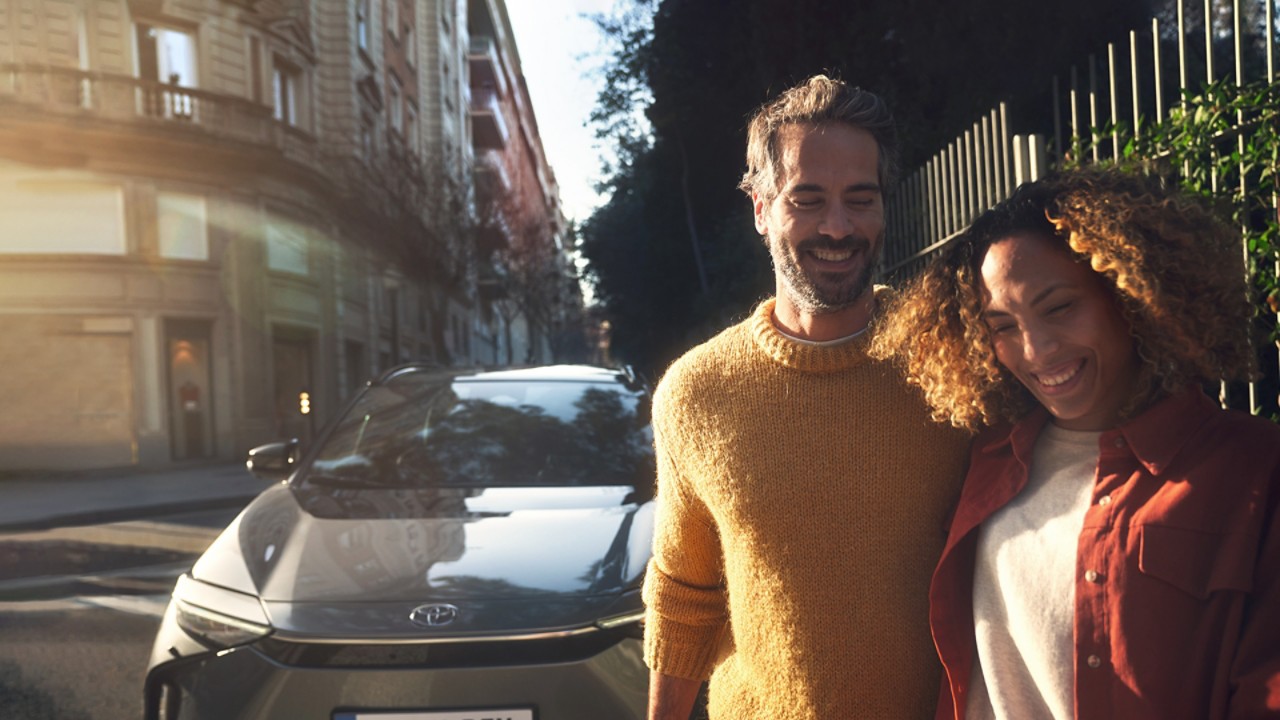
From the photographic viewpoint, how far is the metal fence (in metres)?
2.78

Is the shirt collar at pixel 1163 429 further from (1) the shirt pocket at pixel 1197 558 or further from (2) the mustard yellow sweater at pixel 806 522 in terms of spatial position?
(2) the mustard yellow sweater at pixel 806 522

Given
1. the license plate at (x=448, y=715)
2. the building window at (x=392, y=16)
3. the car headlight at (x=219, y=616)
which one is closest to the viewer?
the license plate at (x=448, y=715)

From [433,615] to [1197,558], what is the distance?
6.30 feet

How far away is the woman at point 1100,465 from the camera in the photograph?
117 centimetres

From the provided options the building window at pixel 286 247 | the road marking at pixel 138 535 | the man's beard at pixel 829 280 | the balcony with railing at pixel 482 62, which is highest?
the balcony with railing at pixel 482 62

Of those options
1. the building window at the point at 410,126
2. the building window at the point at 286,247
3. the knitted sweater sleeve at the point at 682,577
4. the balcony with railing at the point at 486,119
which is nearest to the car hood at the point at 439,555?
the knitted sweater sleeve at the point at 682,577

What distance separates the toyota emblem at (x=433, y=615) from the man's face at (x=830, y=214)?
138cm

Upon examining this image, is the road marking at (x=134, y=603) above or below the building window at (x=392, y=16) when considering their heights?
below

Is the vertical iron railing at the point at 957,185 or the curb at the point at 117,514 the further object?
the curb at the point at 117,514

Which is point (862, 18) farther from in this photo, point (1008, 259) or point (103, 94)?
point (103, 94)

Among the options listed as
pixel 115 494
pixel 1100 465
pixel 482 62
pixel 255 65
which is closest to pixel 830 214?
pixel 1100 465

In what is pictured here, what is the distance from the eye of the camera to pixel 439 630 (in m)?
2.57

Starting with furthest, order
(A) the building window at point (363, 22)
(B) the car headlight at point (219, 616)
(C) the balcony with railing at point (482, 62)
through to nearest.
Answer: (C) the balcony with railing at point (482, 62), (A) the building window at point (363, 22), (B) the car headlight at point (219, 616)

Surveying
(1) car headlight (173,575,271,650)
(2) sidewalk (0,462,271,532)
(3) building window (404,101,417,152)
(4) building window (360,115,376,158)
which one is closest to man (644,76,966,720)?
(1) car headlight (173,575,271,650)
